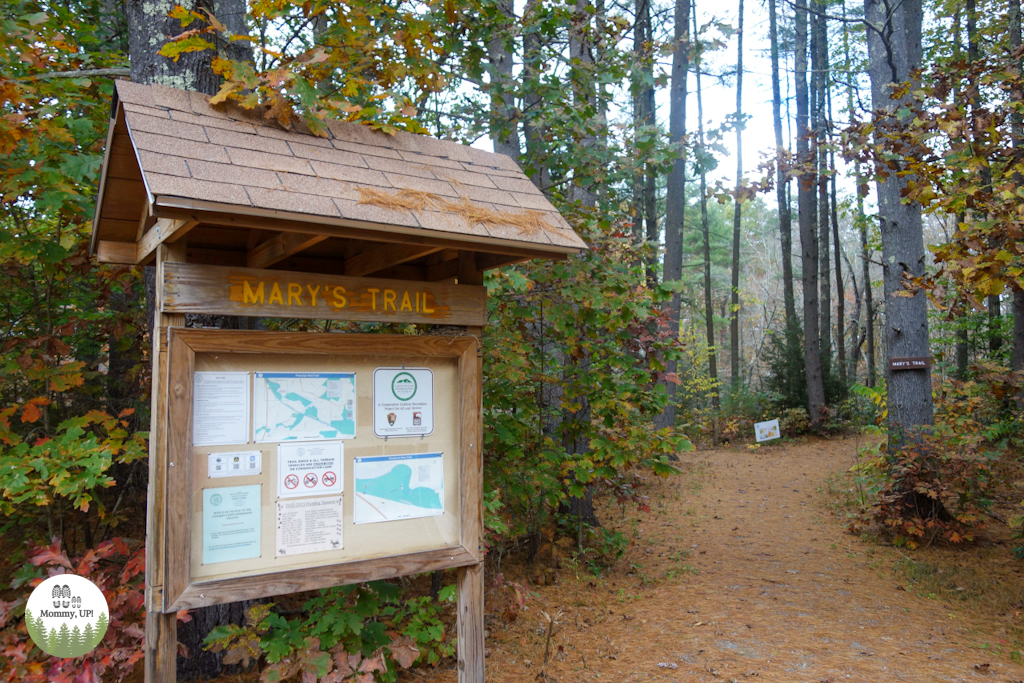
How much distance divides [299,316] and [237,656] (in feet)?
5.88

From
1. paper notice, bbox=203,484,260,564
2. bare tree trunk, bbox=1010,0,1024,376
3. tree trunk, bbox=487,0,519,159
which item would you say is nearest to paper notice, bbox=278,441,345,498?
paper notice, bbox=203,484,260,564

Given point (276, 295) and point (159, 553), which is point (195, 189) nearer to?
point (276, 295)

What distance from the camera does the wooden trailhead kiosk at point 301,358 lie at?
2605 millimetres

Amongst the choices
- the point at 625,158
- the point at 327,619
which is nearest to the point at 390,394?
the point at 327,619

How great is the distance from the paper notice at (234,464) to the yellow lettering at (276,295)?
65 centimetres

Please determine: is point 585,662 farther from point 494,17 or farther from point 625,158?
point 494,17

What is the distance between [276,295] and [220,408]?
0.53 m

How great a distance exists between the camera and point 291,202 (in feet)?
8.39

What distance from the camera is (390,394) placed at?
3.12 m

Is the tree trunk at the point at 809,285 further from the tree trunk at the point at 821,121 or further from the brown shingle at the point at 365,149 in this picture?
the brown shingle at the point at 365,149

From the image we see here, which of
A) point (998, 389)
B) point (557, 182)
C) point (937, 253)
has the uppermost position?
point (557, 182)

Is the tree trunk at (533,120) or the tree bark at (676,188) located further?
the tree bark at (676,188)

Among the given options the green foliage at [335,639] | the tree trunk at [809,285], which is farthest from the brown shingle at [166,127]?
the tree trunk at [809,285]

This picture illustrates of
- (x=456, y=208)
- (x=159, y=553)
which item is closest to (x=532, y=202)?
(x=456, y=208)
